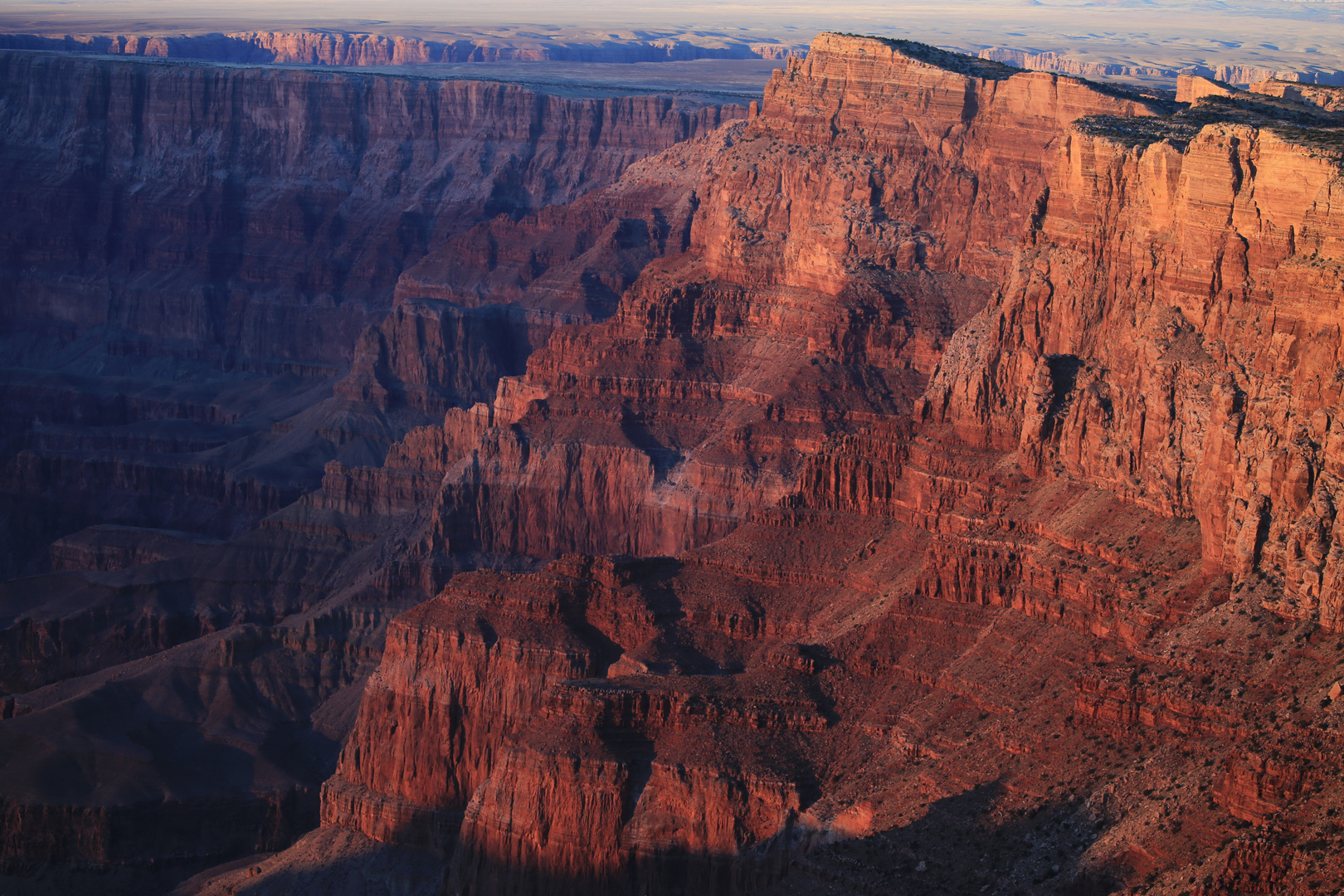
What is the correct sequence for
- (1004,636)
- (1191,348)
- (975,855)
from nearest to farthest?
(975,855) < (1004,636) < (1191,348)

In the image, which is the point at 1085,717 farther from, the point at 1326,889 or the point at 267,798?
the point at 267,798

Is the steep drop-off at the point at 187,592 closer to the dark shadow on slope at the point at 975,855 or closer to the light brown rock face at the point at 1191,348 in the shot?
the light brown rock face at the point at 1191,348

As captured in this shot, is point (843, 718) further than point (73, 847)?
No

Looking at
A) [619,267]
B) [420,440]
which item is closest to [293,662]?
[420,440]

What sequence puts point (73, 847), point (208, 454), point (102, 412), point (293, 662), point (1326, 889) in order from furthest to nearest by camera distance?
point (102, 412) → point (208, 454) → point (293, 662) → point (73, 847) → point (1326, 889)

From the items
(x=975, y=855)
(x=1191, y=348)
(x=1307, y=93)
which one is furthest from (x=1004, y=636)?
(x=1307, y=93)

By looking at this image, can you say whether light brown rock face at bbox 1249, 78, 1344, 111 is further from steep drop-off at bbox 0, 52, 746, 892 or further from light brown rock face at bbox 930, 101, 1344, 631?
steep drop-off at bbox 0, 52, 746, 892

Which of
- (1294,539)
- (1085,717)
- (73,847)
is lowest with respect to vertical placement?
(73,847)

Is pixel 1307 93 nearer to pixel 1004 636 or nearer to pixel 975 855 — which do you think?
pixel 1004 636

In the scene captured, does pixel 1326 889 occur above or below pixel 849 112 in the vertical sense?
below
